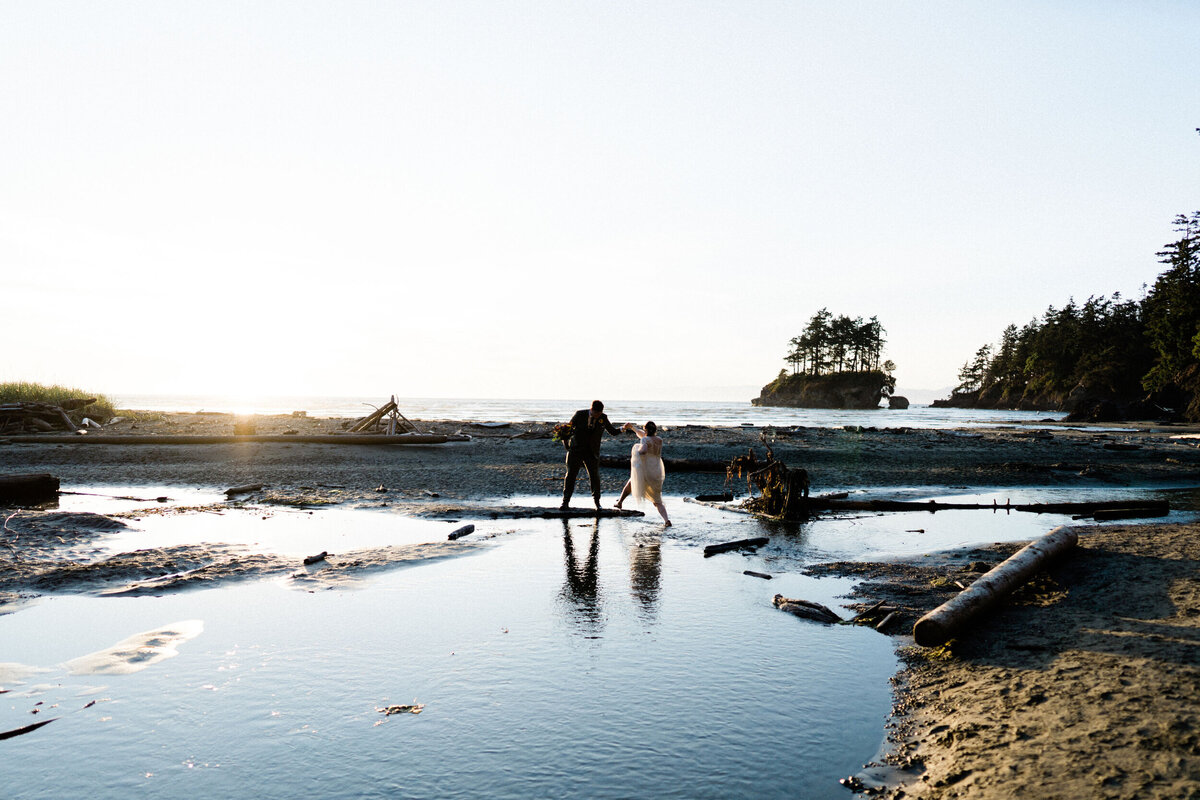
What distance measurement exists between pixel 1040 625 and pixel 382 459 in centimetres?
2117

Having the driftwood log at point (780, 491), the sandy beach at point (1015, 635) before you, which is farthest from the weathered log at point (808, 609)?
the driftwood log at point (780, 491)

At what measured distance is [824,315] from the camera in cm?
13488

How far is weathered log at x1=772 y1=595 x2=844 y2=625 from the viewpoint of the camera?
25.0ft

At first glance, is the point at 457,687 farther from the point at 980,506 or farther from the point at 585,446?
the point at 980,506

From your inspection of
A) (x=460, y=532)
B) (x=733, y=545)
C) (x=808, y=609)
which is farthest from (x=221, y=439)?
(x=808, y=609)

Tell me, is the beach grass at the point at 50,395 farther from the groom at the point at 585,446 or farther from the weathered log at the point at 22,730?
the weathered log at the point at 22,730

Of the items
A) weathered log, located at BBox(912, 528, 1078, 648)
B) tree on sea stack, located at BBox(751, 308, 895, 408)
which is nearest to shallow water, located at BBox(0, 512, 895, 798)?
weathered log, located at BBox(912, 528, 1078, 648)

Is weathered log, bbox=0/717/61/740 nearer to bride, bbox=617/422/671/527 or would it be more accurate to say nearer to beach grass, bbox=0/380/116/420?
bride, bbox=617/422/671/527

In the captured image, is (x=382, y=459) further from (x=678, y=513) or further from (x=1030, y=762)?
(x=1030, y=762)

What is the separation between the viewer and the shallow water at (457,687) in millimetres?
4273

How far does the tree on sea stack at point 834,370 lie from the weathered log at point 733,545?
11876 cm

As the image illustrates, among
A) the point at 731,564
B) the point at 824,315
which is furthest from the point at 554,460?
the point at 824,315

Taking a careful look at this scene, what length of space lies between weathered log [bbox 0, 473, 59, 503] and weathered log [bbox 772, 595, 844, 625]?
15.9m

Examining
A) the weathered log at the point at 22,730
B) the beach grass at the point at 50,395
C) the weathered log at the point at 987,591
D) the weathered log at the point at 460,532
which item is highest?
the beach grass at the point at 50,395
